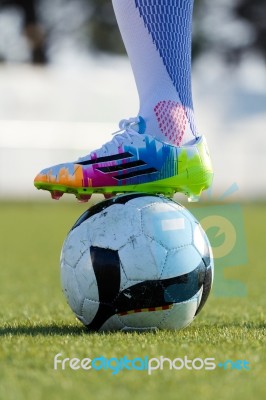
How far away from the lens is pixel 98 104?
950 inches

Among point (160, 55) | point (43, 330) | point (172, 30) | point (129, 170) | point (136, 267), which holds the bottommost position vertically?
point (43, 330)

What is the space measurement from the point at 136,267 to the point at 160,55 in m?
1.04

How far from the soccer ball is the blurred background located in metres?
14.5

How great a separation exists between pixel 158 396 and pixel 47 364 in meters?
0.48

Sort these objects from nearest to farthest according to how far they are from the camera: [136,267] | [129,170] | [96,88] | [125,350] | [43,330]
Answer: [125,350] < [136,267] < [43,330] < [129,170] < [96,88]

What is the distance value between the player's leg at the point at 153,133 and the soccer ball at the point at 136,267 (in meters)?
0.20

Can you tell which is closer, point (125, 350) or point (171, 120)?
point (125, 350)

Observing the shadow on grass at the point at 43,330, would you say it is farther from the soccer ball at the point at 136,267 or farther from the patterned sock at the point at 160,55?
the patterned sock at the point at 160,55

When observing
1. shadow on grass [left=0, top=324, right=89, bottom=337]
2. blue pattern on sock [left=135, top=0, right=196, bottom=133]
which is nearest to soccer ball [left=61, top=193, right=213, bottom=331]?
shadow on grass [left=0, top=324, right=89, bottom=337]

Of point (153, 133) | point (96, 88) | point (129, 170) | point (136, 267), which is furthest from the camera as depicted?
point (96, 88)

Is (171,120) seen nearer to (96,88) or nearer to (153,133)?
(153,133)

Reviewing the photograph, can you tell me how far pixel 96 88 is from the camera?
80.6ft

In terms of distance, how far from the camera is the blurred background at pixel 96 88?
68.0ft

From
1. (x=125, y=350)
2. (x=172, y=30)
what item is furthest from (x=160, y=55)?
(x=125, y=350)
